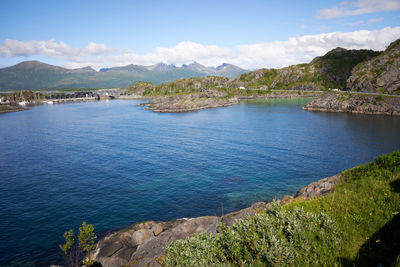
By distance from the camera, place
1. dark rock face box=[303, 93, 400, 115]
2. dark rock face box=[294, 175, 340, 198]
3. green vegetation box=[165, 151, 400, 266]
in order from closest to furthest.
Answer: green vegetation box=[165, 151, 400, 266] < dark rock face box=[294, 175, 340, 198] < dark rock face box=[303, 93, 400, 115]

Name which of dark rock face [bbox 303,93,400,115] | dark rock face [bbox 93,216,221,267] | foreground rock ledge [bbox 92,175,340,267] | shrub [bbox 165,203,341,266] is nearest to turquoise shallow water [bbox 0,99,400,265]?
dark rock face [bbox 93,216,221,267]

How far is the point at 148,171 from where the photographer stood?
197 feet

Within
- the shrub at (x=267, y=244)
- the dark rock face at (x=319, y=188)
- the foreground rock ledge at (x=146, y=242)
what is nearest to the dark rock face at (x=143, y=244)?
the foreground rock ledge at (x=146, y=242)

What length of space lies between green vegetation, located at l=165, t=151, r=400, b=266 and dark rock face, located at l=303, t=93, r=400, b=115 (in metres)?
156

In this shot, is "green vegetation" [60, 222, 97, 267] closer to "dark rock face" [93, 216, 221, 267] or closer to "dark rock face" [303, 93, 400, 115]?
"dark rock face" [93, 216, 221, 267]

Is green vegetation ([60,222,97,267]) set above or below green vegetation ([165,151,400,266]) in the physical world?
below

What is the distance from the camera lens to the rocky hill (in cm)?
16412

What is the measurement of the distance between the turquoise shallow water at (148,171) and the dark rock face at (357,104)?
124ft

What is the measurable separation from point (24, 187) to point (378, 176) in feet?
214

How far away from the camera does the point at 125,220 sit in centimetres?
3906

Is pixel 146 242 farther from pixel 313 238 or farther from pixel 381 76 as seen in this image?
pixel 381 76

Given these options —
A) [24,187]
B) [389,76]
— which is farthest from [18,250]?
[389,76]

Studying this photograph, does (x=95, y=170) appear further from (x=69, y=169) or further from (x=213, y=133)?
(x=213, y=133)

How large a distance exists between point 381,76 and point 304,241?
21404 cm
